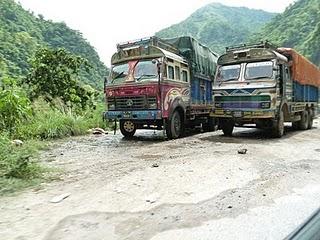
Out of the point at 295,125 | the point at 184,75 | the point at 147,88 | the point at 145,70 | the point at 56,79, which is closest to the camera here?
the point at 147,88

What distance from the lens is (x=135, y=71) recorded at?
1066cm

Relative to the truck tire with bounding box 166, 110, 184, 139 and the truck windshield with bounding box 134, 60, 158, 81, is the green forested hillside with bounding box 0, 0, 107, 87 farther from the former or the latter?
the truck windshield with bounding box 134, 60, 158, 81

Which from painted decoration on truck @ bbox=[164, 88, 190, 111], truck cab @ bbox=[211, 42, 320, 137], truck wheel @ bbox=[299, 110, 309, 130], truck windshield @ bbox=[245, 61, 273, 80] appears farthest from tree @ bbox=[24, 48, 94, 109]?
truck wheel @ bbox=[299, 110, 309, 130]

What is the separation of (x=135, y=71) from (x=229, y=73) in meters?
2.85

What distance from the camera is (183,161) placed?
697 cm

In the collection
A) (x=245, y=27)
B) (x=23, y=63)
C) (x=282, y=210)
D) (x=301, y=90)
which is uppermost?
(x=245, y=27)

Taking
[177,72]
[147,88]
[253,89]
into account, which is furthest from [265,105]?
[147,88]

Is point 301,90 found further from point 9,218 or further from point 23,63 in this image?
point 23,63

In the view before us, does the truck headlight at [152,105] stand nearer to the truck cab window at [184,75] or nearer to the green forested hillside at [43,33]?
the truck cab window at [184,75]

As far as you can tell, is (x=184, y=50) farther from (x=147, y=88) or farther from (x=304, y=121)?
(x=304, y=121)

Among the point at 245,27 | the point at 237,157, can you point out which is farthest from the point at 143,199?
the point at 245,27

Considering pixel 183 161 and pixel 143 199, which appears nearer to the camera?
pixel 143 199

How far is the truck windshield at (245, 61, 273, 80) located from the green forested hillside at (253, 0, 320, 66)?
40.4 m

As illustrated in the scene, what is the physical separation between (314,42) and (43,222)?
166ft
